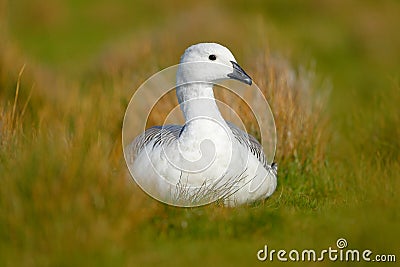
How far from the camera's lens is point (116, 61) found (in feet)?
42.8

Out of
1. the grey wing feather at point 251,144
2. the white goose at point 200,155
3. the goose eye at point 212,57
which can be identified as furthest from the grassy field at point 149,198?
→ the goose eye at point 212,57

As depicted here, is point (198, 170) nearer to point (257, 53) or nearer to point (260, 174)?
point (260, 174)

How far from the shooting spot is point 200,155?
6.33 metres

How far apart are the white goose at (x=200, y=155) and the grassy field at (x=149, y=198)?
18 cm

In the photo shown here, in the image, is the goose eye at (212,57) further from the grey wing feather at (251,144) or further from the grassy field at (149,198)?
the grassy field at (149,198)

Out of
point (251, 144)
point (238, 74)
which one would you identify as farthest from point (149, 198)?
point (251, 144)

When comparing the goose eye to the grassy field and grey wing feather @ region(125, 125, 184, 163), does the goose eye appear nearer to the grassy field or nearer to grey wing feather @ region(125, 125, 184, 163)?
grey wing feather @ region(125, 125, 184, 163)

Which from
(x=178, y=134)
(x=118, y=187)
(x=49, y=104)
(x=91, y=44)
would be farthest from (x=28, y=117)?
(x=91, y=44)

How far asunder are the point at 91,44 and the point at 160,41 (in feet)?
22.5

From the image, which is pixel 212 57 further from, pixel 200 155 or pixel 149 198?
pixel 149 198

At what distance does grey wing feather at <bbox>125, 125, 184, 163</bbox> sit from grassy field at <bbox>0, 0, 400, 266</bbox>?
0.60ft

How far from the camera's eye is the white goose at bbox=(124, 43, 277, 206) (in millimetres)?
6242

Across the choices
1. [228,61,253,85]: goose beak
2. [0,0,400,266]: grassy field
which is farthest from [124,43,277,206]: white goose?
[0,0,400,266]: grassy field

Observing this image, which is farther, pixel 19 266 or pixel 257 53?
pixel 257 53
